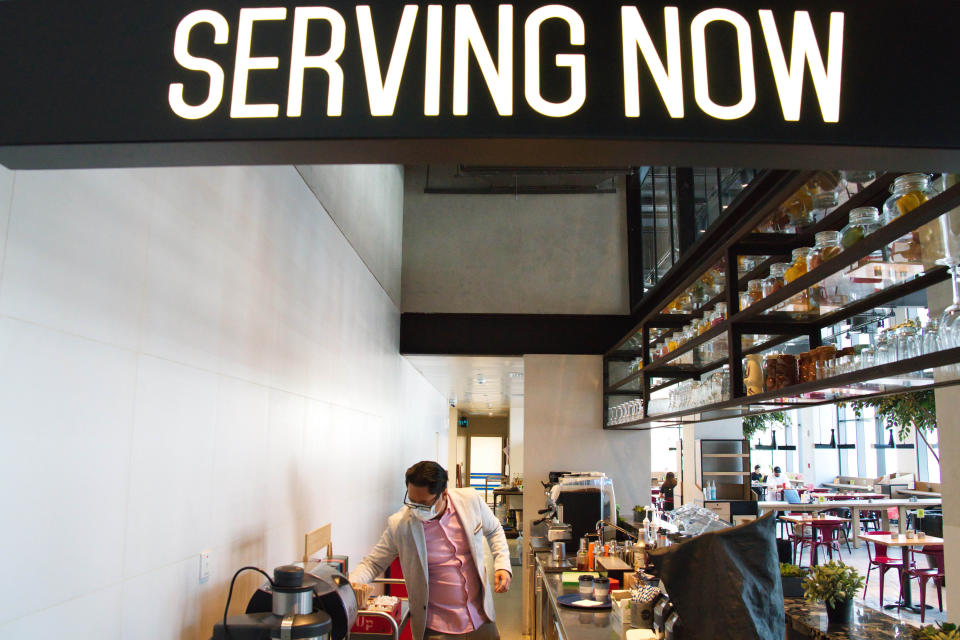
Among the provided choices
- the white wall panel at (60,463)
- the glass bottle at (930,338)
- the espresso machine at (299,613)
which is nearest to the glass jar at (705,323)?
the glass bottle at (930,338)

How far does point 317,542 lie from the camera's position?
4.17 metres

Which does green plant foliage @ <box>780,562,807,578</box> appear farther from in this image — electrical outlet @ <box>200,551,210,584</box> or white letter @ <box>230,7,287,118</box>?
white letter @ <box>230,7,287,118</box>

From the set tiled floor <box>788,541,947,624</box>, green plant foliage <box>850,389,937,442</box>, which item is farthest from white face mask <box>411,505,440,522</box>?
green plant foliage <box>850,389,937,442</box>

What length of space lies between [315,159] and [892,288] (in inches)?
88.0

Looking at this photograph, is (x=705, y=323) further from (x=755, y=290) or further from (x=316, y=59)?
(x=316, y=59)

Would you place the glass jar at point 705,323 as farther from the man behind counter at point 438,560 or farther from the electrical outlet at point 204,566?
the electrical outlet at point 204,566

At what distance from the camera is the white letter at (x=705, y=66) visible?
1.35 meters

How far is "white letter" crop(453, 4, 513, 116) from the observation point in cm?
137

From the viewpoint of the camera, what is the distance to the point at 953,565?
3287 millimetres

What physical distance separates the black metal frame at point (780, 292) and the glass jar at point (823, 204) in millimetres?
24

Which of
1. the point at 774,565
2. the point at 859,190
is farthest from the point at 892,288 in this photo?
the point at 774,565

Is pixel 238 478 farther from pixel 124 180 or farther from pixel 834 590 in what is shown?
pixel 834 590

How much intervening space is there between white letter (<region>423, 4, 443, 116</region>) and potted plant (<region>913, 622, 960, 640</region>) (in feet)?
7.80

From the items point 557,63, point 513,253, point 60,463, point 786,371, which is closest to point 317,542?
point 60,463
